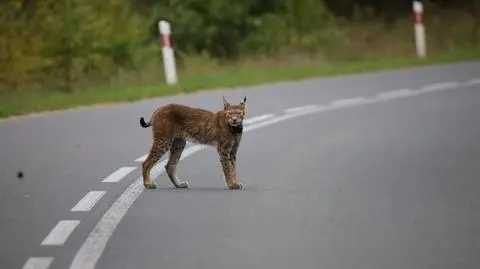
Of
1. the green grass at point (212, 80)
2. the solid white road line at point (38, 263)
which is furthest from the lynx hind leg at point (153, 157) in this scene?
the green grass at point (212, 80)

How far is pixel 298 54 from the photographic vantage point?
2806 centimetres

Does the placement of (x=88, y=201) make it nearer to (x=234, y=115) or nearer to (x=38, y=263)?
(x=234, y=115)

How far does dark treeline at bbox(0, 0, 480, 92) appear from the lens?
23000 mm

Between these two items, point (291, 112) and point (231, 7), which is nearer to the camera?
point (291, 112)

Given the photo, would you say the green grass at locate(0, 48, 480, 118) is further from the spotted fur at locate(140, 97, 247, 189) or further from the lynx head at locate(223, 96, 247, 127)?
the lynx head at locate(223, 96, 247, 127)

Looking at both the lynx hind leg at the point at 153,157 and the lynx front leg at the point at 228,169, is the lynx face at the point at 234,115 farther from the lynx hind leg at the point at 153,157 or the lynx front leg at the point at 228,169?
the lynx hind leg at the point at 153,157

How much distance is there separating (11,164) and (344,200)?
144 inches

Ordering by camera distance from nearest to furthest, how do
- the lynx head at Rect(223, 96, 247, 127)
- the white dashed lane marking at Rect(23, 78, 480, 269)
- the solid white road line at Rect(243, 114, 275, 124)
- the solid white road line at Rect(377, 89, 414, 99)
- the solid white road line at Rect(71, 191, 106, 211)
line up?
the white dashed lane marking at Rect(23, 78, 480, 269) → the solid white road line at Rect(71, 191, 106, 211) → the lynx head at Rect(223, 96, 247, 127) → the solid white road line at Rect(243, 114, 275, 124) → the solid white road line at Rect(377, 89, 414, 99)

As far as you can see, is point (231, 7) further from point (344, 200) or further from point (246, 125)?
point (344, 200)

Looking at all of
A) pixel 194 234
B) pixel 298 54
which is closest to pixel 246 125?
pixel 194 234

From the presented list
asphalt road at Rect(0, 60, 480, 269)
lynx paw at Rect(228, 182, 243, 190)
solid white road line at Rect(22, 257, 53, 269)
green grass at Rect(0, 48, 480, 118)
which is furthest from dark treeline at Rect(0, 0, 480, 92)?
solid white road line at Rect(22, 257, 53, 269)

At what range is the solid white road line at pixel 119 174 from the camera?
10.6 metres

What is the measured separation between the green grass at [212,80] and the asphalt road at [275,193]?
3.57ft

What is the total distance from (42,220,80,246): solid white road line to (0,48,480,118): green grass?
8.03 metres
